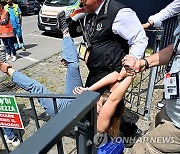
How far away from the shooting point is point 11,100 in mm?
1757

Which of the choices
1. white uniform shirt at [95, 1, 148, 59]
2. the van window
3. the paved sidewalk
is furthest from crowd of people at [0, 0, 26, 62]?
white uniform shirt at [95, 1, 148, 59]

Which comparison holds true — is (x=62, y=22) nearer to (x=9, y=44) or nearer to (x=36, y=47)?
(x=9, y=44)

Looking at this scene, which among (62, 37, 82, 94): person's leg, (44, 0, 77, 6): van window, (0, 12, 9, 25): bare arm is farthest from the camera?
(44, 0, 77, 6): van window

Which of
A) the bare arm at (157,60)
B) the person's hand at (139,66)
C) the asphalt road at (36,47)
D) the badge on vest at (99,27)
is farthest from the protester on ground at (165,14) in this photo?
the asphalt road at (36,47)

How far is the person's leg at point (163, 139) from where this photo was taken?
1.87m

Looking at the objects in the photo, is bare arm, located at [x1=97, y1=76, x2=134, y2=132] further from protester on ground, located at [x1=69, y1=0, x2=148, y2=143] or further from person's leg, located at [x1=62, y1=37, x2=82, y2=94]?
person's leg, located at [x1=62, y1=37, x2=82, y2=94]

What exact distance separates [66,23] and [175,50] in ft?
5.26

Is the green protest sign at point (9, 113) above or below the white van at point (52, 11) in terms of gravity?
above

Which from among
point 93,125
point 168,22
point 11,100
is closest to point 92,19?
point 11,100

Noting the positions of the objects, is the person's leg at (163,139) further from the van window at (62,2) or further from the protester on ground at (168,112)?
the van window at (62,2)

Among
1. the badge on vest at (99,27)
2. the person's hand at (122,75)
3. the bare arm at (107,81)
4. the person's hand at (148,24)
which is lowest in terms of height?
the bare arm at (107,81)

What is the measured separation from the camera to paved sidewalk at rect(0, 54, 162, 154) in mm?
3470

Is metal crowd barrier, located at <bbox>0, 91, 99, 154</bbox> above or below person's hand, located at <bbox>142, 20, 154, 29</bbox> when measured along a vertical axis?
above

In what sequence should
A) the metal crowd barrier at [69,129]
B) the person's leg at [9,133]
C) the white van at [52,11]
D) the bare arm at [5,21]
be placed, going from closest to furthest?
1. the metal crowd barrier at [69,129]
2. the person's leg at [9,133]
3. the bare arm at [5,21]
4. the white van at [52,11]
